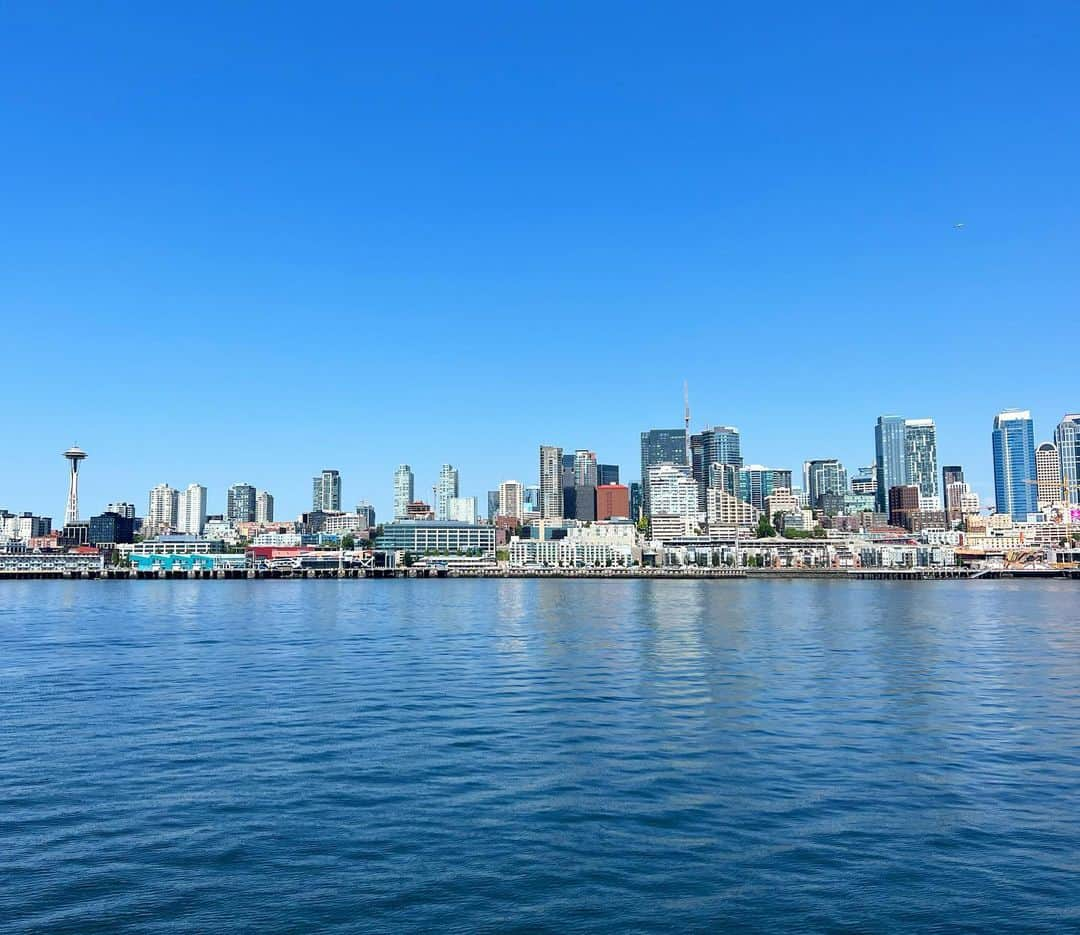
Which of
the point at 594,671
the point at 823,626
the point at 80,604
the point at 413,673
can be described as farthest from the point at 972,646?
the point at 80,604

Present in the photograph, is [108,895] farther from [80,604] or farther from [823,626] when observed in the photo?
[80,604]

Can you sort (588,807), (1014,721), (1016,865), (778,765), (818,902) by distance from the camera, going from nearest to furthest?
(818,902)
(1016,865)
(588,807)
(778,765)
(1014,721)

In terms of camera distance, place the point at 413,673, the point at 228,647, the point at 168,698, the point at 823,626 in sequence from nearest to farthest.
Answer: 1. the point at 168,698
2. the point at 413,673
3. the point at 228,647
4. the point at 823,626

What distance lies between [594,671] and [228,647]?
2260 cm

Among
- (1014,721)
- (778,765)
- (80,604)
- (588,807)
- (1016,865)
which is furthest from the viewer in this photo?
(80,604)

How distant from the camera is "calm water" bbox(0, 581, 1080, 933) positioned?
13.8m

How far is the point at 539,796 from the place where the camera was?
19812 millimetres

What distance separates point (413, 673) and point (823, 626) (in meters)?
39.5

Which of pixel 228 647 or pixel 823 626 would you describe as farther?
pixel 823 626

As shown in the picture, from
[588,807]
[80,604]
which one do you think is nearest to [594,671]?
[588,807]

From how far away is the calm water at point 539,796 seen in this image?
13812 millimetres

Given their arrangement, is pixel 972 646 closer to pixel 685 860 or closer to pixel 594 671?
pixel 594 671

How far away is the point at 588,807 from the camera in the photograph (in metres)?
19.0

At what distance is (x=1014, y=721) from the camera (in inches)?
1129
